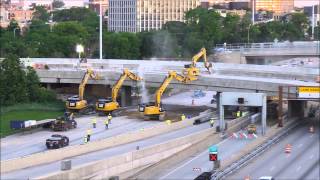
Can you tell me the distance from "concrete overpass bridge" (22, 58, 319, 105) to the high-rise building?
8662cm

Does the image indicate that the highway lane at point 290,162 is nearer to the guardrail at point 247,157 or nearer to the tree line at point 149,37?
the guardrail at point 247,157

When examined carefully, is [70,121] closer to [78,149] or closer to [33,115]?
[33,115]

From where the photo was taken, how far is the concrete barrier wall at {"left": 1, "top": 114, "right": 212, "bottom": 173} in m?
29.7

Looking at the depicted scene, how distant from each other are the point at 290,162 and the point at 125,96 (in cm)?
2371

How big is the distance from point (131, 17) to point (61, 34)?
6654 cm

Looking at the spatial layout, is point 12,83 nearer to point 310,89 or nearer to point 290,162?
point 310,89

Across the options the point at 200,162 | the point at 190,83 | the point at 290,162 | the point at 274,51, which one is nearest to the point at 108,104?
the point at 190,83

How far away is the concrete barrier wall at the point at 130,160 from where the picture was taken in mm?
29033

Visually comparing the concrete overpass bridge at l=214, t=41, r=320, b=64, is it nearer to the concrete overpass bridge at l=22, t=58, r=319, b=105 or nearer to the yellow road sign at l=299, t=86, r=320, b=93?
the concrete overpass bridge at l=22, t=58, r=319, b=105

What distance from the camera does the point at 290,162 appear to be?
36.0m

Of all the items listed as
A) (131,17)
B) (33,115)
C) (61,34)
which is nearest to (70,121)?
(33,115)

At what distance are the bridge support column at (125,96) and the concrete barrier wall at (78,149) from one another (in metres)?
12.7

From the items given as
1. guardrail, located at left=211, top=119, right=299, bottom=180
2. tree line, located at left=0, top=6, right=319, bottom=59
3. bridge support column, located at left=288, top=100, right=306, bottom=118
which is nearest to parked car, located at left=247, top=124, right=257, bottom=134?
guardrail, located at left=211, top=119, right=299, bottom=180

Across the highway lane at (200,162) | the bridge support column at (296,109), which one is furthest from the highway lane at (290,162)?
the bridge support column at (296,109)
